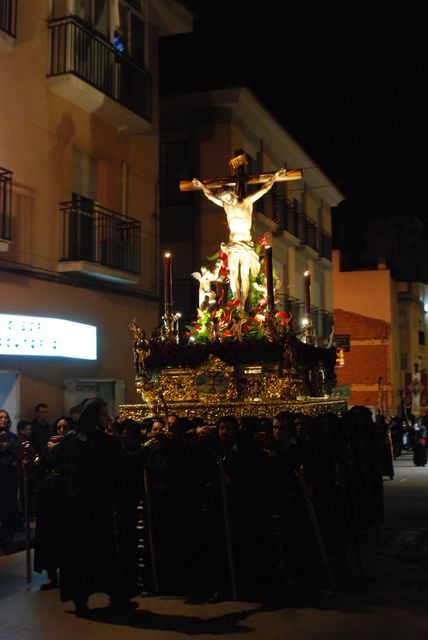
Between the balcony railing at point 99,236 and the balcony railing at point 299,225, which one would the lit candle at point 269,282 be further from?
the balcony railing at point 299,225

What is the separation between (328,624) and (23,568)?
354 cm

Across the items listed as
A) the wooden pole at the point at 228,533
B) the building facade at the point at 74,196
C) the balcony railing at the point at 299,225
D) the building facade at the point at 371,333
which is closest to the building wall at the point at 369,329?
the building facade at the point at 371,333

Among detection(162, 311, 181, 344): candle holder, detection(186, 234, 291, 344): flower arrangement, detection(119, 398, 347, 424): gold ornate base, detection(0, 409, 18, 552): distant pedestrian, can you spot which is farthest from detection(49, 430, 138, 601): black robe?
detection(162, 311, 181, 344): candle holder

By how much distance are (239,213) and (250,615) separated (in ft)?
22.3

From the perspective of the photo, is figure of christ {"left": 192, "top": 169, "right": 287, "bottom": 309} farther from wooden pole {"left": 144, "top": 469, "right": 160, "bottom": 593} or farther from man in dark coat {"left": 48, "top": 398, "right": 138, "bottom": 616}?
man in dark coat {"left": 48, "top": 398, "right": 138, "bottom": 616}

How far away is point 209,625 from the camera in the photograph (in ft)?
20.4

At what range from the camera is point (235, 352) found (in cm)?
1099

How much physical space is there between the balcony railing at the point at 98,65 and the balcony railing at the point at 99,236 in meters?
2.04

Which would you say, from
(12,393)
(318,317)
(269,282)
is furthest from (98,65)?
(318,317)

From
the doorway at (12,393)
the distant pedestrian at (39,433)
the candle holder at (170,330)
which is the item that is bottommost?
the distant pedestrian at (39,433)

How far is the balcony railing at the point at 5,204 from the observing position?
1273 cm

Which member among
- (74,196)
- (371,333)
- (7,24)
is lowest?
(371,333)

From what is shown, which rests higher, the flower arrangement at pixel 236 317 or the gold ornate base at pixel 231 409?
the flower arrangement at pixel 236 317

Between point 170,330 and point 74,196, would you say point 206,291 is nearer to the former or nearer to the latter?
point 170,330
